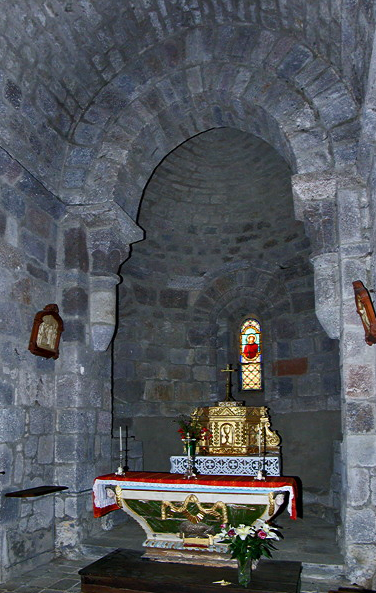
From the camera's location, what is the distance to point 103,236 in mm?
6383

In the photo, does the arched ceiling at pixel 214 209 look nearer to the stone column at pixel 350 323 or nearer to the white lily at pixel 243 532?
the stone column at pixel 350 323

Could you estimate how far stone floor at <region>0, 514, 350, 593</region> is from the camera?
473 centimetres

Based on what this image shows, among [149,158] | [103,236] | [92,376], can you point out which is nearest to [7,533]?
[92,376]

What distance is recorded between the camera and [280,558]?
5219mm

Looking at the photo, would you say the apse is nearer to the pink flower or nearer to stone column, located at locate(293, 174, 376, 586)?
stone column, located at locate(293, 174, 376, 586)

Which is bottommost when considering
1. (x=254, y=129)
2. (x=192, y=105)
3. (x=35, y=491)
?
(x=35, y=491)

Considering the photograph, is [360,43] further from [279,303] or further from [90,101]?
[279,303]

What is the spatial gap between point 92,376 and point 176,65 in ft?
12.5

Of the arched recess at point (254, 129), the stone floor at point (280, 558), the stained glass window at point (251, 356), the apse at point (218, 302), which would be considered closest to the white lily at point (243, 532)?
the stone floor at point (280, 558)

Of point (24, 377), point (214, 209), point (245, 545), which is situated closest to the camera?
point (245, 545)

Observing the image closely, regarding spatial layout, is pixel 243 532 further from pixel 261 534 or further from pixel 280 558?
pixel 280 558

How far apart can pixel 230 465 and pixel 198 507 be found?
180 centimetres

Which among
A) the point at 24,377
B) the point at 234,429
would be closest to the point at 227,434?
the point at 234,429

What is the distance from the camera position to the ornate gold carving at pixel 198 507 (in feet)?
16.0
